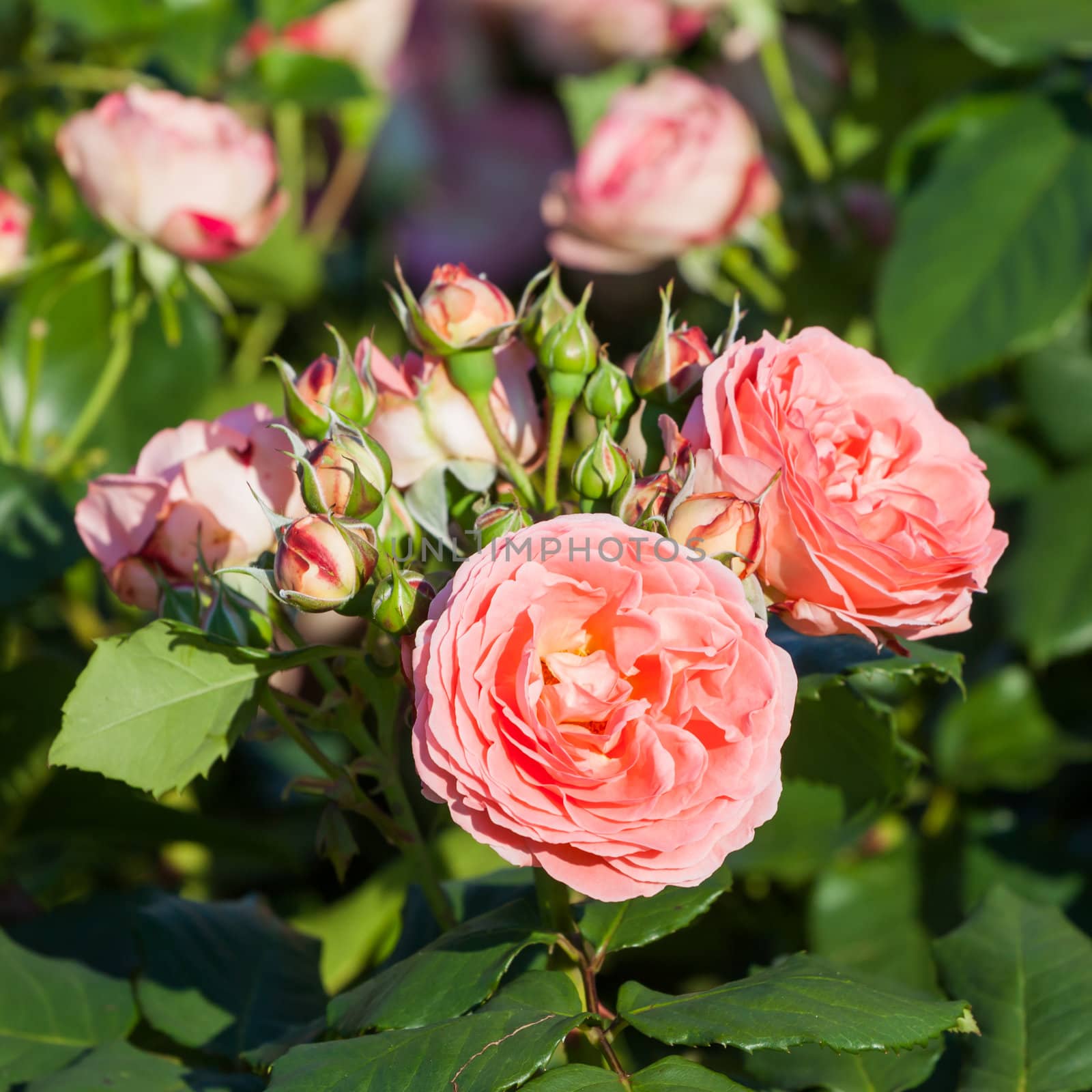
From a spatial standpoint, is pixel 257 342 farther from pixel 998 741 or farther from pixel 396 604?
pixel 396 604

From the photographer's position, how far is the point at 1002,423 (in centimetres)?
121

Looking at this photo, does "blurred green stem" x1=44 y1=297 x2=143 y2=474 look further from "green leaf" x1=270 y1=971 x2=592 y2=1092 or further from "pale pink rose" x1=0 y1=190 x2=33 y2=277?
"green leaf" x1=270 y1=971 x2=592 y2=1092

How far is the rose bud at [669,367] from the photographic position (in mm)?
532

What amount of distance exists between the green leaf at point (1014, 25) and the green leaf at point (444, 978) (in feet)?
2.84

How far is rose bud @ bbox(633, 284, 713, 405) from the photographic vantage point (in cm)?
53

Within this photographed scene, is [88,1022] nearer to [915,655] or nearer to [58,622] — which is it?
[915,655]

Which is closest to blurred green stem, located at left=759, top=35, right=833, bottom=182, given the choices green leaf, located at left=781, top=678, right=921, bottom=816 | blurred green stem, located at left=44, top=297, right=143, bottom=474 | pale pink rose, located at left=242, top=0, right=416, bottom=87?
Result: pale pink rose, located at left=242, top=0, right=416, bottom=87

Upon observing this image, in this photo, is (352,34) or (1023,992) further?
(352,34)

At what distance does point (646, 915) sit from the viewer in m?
0.54

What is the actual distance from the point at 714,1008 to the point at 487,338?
0.96ft

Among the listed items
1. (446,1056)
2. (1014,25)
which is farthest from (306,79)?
(446,1056)

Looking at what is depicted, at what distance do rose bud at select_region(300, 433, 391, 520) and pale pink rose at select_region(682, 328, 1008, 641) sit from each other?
0.13 meters

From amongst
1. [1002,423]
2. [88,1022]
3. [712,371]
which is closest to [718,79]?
[1002,423]

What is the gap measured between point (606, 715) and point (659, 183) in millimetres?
771
